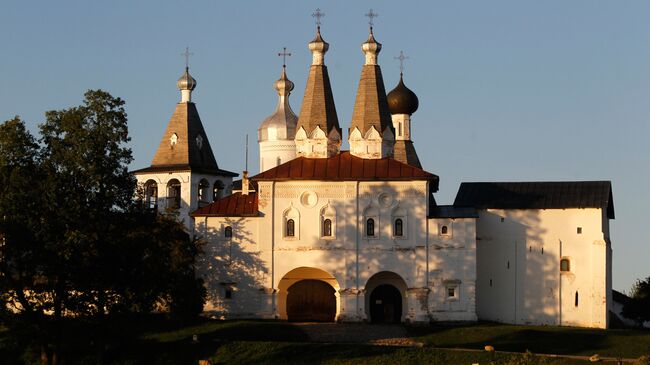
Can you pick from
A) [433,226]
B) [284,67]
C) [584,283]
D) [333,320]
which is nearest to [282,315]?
[333,320]

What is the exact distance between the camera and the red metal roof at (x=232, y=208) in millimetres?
61594

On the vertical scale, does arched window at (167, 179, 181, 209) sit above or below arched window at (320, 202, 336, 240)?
above

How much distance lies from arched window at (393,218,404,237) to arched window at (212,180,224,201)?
11.6 metres

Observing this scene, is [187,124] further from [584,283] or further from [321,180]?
[584,283]

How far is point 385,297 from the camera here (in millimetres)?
62250

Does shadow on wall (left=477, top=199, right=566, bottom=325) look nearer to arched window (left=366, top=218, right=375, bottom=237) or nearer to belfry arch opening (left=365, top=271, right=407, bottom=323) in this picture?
belfry arch opening (left=365, top=271, right=407, bottom=323)

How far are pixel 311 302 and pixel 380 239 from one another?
343 centimetres

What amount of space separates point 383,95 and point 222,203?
23.6ft

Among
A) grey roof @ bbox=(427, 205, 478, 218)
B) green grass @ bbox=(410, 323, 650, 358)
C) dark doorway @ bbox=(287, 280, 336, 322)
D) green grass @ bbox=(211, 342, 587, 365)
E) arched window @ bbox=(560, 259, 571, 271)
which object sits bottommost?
green grass @ bbox=(211, 342, 587, 365)

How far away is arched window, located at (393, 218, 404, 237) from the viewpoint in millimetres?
61031

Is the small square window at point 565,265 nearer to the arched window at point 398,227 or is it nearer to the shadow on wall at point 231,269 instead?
the arched window at point 398,227

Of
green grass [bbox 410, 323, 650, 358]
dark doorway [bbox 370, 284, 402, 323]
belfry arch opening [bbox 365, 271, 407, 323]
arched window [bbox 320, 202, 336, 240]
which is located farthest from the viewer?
dark doorway [bbox 370, 284, 402, 323]

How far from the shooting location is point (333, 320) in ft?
200

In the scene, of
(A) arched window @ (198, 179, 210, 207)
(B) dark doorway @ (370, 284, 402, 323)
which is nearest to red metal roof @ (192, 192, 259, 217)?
(B) dark doorway @ (370, 284, 402, 323)
